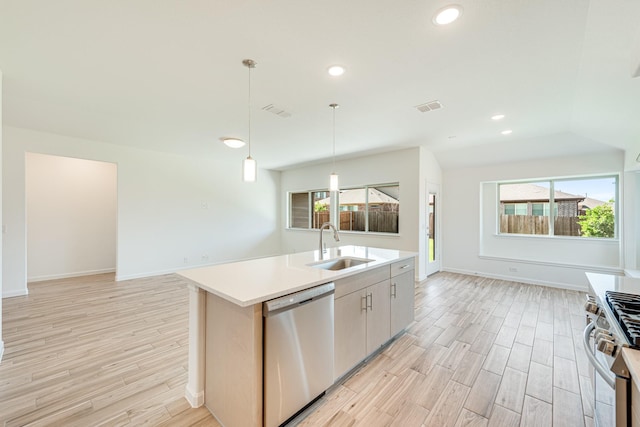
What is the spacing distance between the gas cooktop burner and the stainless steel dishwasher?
4.61 feet

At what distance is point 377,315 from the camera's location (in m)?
2.41

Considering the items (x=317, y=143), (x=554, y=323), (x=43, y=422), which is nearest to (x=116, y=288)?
(x=43, y=422)

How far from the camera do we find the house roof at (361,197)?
229 inches

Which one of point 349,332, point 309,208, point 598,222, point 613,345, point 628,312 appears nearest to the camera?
point 613,345

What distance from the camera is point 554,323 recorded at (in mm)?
3188

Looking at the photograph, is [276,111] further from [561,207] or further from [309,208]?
[561,207]

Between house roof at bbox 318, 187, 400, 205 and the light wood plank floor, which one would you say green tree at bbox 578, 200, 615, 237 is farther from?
house roof at bbox 318, 187, 400, 205

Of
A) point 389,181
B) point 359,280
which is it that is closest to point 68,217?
point 359,280

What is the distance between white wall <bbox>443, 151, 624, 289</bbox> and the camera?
444 cm

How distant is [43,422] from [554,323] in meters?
4.93

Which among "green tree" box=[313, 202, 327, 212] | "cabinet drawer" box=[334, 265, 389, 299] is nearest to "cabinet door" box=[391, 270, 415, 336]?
"cabinet drawer" box=[334, 265, 389, 299]

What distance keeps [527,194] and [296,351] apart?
5876 millimetres

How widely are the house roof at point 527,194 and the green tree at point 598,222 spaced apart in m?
0.31

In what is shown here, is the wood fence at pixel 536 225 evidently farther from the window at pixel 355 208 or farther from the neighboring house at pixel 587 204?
the window at pixel 355 208
